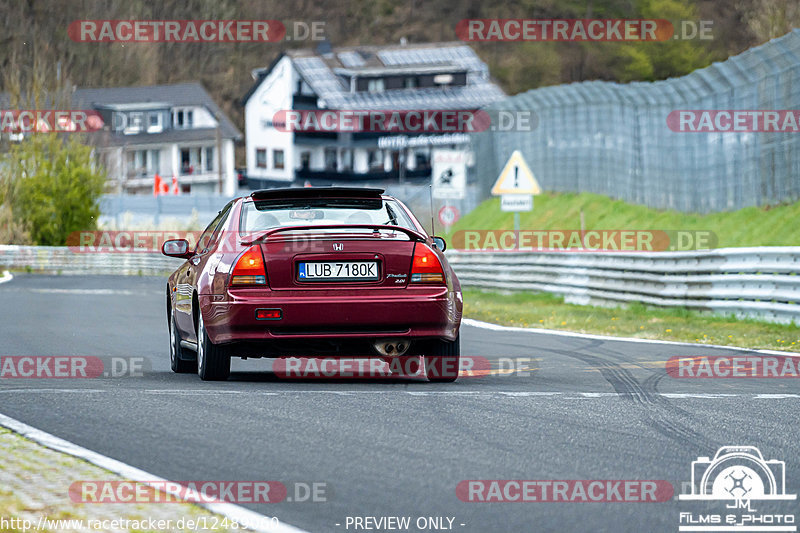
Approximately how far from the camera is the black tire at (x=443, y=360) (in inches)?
379

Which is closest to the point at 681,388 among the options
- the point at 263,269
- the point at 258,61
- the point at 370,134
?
the point at 263,269

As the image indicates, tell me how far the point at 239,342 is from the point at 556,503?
421 centimetres

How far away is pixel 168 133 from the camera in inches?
3912

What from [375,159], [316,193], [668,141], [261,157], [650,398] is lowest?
[650,398]

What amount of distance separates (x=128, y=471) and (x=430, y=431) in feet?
6.12

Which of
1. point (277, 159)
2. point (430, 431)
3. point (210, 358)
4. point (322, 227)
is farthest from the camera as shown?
point (277, 159)

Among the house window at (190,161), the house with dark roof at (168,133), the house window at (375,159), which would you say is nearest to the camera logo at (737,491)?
the house window at (375,159)

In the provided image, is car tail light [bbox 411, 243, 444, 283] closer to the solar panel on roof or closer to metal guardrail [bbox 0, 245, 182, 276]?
metal guardrail [bbox 0, 245, 182, 276]

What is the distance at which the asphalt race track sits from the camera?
5305 mm

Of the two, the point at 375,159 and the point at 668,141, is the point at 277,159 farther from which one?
the point at 668,141

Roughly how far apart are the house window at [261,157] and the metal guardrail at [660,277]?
71.3 meters

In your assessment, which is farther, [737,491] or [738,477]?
[738,477]

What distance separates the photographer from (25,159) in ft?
174

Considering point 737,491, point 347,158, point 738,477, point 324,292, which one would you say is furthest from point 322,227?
point 347,158
